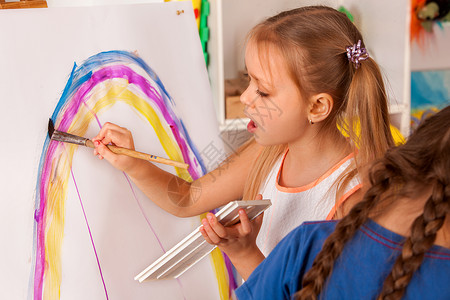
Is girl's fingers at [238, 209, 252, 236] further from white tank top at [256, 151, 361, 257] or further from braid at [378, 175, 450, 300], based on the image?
braid at [378, 175, 450, 300]

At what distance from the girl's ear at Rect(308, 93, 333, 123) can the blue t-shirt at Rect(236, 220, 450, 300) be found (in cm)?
35

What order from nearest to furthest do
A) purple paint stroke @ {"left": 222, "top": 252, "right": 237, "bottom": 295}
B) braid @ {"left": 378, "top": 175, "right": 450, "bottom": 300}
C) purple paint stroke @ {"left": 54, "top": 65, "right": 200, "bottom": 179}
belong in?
braid @ {"left": 378, "top": 175, "right": 450, "bottom": 300} → purple paint stroke @ {"left": 54, "top": 65, "right": 200, "bottom": 179} → purple paint stroke @ {"left": 222, "top": 252, "right": 237, "bottom": 295}

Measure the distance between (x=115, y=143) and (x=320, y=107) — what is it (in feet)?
1.35

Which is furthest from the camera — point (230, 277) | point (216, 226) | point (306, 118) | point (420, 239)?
point (230, 277)

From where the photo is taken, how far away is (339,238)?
0.56m

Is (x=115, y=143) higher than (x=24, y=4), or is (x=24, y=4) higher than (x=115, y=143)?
(x=24, y=4)

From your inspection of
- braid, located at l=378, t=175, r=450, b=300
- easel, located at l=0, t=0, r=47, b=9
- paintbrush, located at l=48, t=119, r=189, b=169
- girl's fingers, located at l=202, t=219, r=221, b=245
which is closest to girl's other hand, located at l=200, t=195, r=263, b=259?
girl's fingers, located at l=202, t=219, r=221, b=245

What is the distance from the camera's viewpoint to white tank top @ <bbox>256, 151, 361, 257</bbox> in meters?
0.93

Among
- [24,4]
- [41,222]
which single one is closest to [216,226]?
[41,222]

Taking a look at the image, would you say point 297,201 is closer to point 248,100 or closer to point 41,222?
point 248,100

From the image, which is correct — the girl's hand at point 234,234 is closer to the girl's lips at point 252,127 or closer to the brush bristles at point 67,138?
the girl's lips at point 252,127

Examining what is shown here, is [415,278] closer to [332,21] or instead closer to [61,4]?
→ [332,21]

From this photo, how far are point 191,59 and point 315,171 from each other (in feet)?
1.31

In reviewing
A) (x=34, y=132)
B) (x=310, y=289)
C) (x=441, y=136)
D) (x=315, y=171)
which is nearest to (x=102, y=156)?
(x=34, y=132)
